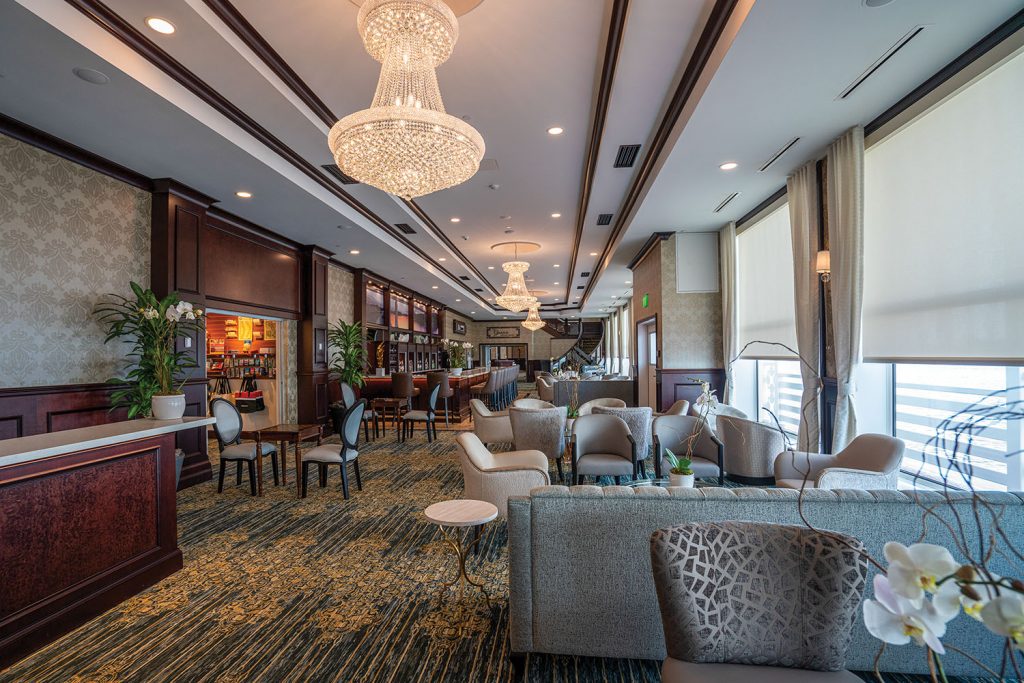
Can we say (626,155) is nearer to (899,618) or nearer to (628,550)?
(628,550)

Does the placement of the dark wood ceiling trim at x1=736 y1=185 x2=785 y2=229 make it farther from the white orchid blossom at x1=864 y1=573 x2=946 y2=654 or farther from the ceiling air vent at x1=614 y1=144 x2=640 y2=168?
the white orchid blossom at x1=864 y1=573 x2=946 y2=654

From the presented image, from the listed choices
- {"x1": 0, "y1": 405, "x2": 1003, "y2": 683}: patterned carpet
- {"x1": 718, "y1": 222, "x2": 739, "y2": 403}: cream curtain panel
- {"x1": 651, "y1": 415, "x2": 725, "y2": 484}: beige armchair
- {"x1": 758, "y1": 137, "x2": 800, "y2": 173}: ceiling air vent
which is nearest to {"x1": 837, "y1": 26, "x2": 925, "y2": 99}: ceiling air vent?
{"x1": 758, "y1": 137, "x2": 800, "y2": 173}: ceiling air vent

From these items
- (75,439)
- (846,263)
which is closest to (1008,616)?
(75,439)

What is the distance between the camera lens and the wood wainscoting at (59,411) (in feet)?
12.8

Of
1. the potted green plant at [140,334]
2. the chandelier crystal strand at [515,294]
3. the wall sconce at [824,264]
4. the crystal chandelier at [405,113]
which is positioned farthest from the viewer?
the chandelier crystal strand at [515,294]

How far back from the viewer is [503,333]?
2464 cm

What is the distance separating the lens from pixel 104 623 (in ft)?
8.97

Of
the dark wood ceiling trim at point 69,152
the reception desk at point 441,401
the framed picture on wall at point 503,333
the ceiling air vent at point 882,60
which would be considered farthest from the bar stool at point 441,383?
the framed picture on wall at point 503,333

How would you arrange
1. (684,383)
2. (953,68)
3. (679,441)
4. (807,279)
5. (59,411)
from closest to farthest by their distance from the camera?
(953,68) < (59,411) < (679,441) < (807,279) < (684,383)

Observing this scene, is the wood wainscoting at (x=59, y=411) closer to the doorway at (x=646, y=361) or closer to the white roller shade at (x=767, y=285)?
the white roller shade at (x=767, y=285)

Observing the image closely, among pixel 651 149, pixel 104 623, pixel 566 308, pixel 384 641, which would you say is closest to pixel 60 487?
pixel 104 623

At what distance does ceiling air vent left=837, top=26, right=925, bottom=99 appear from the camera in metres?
2.84

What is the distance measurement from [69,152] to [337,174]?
7.62 ft

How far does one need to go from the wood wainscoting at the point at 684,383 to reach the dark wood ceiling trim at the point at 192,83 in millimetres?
5171
